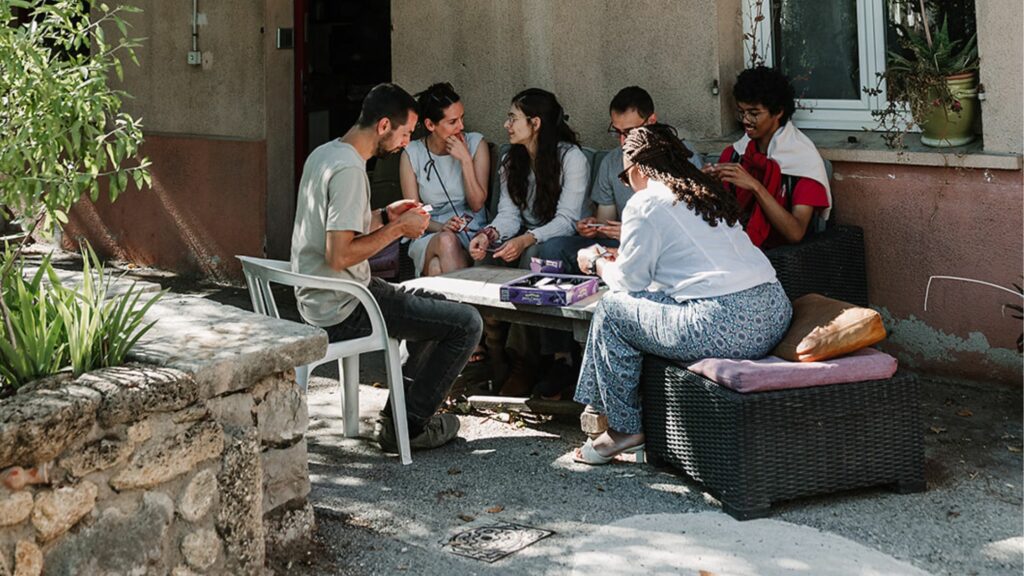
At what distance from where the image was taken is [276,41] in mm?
9562

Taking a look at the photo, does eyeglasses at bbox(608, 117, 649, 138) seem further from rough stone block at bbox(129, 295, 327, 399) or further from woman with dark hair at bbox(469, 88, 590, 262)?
rough stone block at bbox(129, 295, 327, 399)

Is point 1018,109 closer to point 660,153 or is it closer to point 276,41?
point 660,153

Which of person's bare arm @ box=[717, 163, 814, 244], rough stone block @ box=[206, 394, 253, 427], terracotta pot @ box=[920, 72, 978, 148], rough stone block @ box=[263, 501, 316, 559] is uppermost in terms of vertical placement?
terracotta pot @ box=[920, 72, 978, 148]

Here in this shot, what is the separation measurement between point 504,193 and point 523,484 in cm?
242

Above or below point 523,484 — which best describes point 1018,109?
above

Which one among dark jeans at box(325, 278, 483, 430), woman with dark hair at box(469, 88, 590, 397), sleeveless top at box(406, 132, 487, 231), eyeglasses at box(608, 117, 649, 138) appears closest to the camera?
dark jeans at box(325, 278, 483, 430)

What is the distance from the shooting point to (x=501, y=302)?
597 centimetres

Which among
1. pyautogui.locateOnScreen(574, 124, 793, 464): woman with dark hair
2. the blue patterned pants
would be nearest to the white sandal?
pyautogui.locateOnScreen(574, 124, 793, 464): woman with dark hair

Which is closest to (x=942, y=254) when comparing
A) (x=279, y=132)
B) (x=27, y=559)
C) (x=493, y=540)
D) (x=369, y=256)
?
(x=369, y=256)

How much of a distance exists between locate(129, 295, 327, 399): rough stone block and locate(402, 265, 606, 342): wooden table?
4.63 feet

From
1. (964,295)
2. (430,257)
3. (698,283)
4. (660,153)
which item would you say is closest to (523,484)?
(698,283)

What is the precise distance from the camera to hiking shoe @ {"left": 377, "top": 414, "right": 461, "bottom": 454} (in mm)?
5812

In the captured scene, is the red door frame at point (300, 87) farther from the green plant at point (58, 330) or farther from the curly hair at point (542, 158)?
the green plant at point (58, 330)

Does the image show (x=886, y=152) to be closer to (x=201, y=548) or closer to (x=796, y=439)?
(x=796, y=439)
